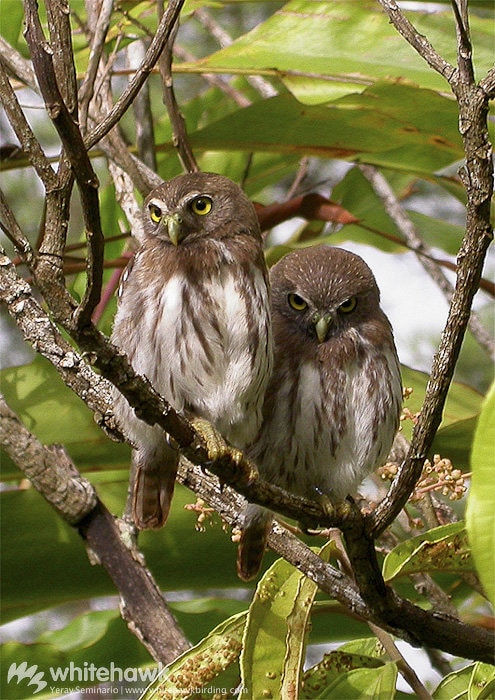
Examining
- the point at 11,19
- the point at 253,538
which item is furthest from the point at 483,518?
the point at 11,19

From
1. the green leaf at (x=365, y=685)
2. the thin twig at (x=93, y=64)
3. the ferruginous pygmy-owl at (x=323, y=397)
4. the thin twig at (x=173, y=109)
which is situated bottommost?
the green leaf at (x=365, y=685)

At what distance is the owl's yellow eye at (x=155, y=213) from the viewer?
8.89 feet

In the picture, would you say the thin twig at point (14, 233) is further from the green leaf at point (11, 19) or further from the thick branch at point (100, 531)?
the green leaf at point (11, 19)

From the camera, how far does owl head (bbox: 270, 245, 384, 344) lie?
118 inches

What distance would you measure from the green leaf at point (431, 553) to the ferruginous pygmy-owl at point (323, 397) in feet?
1.35

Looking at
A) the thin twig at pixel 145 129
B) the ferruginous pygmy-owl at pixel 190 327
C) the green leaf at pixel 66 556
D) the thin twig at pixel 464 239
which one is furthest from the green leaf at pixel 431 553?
the thin twig at pixel 145 129

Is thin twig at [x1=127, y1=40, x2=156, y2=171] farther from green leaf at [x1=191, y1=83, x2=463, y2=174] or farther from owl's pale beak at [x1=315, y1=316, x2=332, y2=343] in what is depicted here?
owl's pale beak at [x1=315, y1=316, x2=332, y2=343]

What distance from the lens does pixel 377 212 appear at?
14.8 feet

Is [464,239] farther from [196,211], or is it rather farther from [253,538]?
[253,538]

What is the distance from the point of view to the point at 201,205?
2.78m

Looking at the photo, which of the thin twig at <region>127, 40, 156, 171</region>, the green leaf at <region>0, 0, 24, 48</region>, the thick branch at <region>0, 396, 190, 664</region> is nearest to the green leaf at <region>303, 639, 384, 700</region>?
the thick branch at <region>0, 396, 190, 664</region>

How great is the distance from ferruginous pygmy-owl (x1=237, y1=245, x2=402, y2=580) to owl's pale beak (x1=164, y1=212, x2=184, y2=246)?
501mm

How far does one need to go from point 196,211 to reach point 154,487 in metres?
0.72

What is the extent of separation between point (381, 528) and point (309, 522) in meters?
0.15
